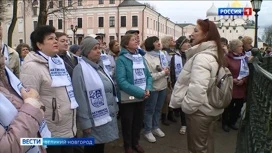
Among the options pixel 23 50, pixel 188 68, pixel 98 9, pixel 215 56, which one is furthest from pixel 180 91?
pixel 98 9

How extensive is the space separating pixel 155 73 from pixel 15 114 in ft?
13.0

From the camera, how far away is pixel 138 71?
476 centimetres

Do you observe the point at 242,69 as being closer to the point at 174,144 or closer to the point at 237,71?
the point at 237,71

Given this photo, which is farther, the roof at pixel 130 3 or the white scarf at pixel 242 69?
the roof at pixel 130 3

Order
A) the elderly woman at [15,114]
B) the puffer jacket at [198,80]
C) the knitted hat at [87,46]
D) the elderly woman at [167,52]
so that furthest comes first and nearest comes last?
1. the elderly woman at [167,52]
2. the knitted hat at [87,46]
3. the puffer jacket at [198,80]
4. the elderly woman at [15,114]

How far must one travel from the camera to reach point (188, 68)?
3557 millimetres

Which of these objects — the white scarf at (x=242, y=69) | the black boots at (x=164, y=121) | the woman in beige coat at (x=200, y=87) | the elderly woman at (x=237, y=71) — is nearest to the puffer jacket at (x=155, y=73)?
the black boots at (x=164, y=121)

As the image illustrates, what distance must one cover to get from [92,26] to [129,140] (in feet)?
213

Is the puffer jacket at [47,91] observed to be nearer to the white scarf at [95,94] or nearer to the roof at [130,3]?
the white scarf at [95,94]

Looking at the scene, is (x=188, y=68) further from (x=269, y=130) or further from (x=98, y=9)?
(x=98, y=9)

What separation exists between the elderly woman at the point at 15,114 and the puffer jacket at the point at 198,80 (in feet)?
6.22

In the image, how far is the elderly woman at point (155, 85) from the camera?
555cm

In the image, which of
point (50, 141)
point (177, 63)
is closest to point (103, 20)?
point (177, 63)

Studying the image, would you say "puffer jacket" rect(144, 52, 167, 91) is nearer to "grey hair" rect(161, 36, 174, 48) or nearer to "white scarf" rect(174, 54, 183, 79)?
"white scarf" rect(174, 54, 183, 79)
